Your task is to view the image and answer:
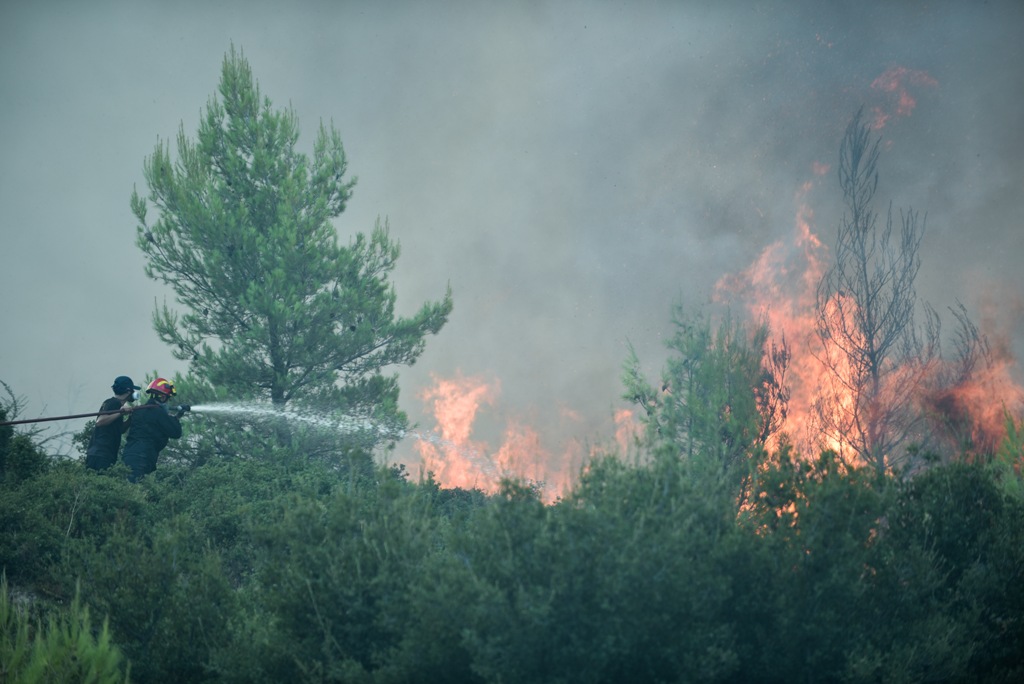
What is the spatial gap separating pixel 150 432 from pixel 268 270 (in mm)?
5854

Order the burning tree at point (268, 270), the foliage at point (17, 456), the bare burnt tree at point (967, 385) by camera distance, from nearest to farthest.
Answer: the foliage at point (17, 456)
the burning tree at point (268, 270)
the bare burnt tree at point (967, 385)

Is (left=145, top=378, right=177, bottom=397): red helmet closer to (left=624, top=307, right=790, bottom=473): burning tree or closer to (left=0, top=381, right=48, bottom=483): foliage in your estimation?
(left=0, top=381, right=48, bottom=483): foliage

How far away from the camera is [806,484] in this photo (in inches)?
268

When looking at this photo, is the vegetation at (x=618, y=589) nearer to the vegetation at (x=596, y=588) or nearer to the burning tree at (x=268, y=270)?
the vegetation at (x=596, y=588)

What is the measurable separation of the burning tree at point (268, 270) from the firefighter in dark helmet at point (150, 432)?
384 centimetres

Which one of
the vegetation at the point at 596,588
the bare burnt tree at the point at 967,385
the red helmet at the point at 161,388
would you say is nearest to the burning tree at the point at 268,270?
the red helmet at the point at 161,388

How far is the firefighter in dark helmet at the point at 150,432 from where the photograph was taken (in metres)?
14.0

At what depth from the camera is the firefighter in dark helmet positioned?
13961 millimetres

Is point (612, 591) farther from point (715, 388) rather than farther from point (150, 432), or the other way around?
point (715, 388)

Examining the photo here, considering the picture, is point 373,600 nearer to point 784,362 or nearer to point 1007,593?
→ point 1007,593

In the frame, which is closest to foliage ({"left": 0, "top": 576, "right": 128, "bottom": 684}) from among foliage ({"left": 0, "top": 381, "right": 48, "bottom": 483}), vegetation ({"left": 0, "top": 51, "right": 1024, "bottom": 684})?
vegetation ({"left": 0, "top": 51, "right": 1024, "bottom": 684})

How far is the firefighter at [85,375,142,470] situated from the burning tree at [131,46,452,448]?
4.12 metres

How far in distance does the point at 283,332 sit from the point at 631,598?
48.9ft

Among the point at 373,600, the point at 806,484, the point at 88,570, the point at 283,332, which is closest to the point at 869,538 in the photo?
the point at 806,484
